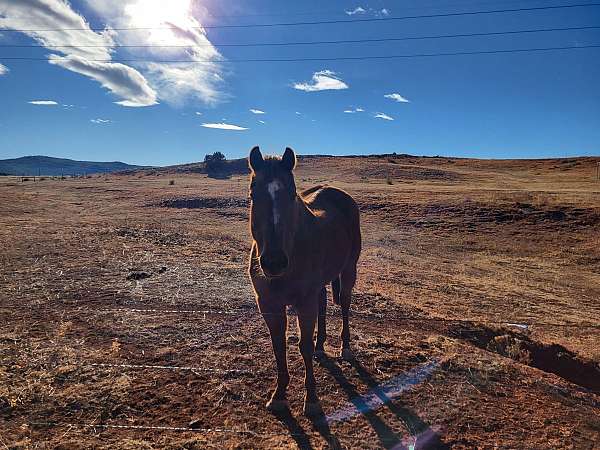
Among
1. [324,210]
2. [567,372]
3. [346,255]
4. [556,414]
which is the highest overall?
[324,210]

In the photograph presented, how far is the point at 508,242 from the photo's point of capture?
657 inches

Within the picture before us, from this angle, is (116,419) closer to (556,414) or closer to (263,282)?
(263,282)

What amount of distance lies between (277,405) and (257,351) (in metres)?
1.42

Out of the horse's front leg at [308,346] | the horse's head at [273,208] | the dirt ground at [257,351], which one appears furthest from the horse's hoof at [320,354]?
the horse's head at [273,208]

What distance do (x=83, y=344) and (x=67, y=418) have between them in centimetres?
190

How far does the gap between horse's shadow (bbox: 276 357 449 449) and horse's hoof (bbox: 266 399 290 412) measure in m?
0.07

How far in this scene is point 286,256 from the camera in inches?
149

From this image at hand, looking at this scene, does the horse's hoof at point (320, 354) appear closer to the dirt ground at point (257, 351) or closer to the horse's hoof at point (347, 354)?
the dirt ground at point (257, 351)

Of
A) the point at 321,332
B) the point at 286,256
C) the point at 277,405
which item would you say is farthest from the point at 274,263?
the point at 321,332

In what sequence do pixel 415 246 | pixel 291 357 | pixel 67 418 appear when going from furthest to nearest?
pixel 415 246
pixel 291 357
pixel 67 418

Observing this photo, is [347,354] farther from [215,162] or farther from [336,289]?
[215,162]

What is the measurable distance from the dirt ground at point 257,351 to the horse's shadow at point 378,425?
0.02 m

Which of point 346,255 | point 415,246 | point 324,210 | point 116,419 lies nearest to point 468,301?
point 346,255

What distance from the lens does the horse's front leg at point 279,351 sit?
4.52m
